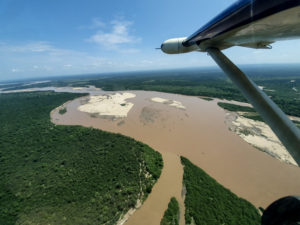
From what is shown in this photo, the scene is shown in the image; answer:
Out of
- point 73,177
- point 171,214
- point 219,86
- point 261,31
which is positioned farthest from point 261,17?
point 219,86

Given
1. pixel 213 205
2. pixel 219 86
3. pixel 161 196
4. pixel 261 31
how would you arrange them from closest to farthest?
pixel 261 31 < pixel 213 205 < pixel 161 196 < pixel 219 86

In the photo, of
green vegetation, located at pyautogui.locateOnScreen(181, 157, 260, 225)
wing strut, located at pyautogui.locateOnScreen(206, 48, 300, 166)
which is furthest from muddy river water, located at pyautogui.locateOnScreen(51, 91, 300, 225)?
wing strut, located at pyautogui.locateOnScreen(206, 48, 300, 166)

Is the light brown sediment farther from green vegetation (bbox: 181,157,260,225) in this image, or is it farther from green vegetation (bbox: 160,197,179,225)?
green vegetation (bbox: 181,157,260,225)

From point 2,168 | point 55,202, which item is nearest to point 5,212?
point 55,202

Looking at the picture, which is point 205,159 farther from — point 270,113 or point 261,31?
point 261,31

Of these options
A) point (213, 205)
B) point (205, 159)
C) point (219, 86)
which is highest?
point (219, 86)

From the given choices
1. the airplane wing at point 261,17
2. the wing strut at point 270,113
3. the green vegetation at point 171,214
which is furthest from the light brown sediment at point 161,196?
the airplane wing at point 261,17
